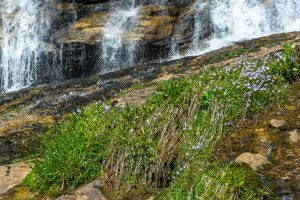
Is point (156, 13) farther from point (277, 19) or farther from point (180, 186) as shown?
point (180, 186)

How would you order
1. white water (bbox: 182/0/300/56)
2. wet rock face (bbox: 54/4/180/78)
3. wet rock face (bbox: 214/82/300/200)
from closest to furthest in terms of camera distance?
wet rock face (bbox: 214/82/300/200)
white water (bbox: 182/0/300/56)
wet rock face (bbox: 54/4/180/78)

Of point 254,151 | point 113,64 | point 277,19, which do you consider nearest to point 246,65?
point 254,151

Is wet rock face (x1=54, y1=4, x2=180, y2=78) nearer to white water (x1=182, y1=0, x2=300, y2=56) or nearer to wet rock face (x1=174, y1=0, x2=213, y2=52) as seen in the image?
wet rock face (x1=174, y1=0, x2=213, y2=52)

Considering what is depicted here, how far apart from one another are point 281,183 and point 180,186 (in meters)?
0.94

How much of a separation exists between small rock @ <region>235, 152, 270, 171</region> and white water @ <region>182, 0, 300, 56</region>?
12183 millimetres

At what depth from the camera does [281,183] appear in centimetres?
396

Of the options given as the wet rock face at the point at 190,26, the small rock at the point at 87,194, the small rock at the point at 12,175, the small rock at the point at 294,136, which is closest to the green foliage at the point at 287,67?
the small rock at the point at 294,136

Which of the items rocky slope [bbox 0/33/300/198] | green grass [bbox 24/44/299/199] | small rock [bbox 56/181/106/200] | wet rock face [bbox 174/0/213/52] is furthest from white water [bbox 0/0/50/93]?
small rock [bbox 56/181/106/200]

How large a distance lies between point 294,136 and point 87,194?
2.26 metres

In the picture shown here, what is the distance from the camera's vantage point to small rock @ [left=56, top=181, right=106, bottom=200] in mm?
4676

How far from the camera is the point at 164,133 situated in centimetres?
518

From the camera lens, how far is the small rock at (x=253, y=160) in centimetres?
420

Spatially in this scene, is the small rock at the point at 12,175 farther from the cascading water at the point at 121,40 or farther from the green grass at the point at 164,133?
the cascading water at the point at 121,40

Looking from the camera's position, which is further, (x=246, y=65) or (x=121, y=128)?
(x=246, y=65)
